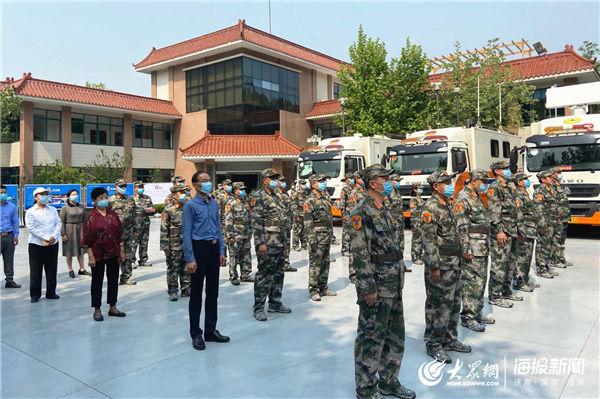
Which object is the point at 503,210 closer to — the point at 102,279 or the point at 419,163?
the point at 102,279

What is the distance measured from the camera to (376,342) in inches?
137

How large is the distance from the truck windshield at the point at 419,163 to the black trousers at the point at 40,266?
1064 cm

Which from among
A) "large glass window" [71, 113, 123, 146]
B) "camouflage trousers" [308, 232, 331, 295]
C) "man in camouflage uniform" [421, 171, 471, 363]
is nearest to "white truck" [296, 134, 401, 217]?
"camouflage trousers" [308, 232, 331, 295]

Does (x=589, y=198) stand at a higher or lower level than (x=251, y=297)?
higher

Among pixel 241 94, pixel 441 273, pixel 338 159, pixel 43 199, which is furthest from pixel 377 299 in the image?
pixel 241 94

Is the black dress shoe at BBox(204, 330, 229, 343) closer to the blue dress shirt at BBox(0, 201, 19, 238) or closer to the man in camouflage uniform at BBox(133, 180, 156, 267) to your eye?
the man in camouflage uniform at BBox(133, 180, 156, 267)

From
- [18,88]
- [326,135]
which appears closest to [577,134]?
[326,135]

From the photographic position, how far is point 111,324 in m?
5.68

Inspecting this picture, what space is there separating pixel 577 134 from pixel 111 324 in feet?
42.4

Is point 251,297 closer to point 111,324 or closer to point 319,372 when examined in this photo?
point 111,324

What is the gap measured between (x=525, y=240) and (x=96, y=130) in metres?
25.4

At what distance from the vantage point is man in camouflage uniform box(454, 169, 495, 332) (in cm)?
509

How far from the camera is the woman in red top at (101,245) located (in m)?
5.84

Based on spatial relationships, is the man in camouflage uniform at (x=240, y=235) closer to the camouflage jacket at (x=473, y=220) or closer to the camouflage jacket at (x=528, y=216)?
the camouflage jacket at (x=473, y=220)
